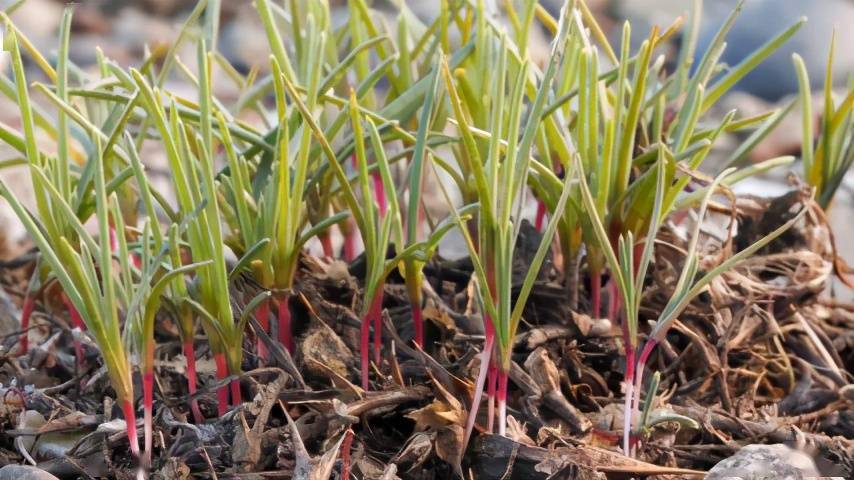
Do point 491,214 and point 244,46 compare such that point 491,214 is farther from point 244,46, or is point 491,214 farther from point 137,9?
point 137,9

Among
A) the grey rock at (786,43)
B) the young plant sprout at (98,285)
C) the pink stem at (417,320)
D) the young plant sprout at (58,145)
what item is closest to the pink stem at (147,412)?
the young plant sprout at (98,285)

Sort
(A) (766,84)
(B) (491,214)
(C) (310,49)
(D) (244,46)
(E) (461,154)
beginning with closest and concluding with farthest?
(B) (491,214)
(C) (310,49)
(E) (461,154)
(A) (766,84)
(D) (244,46)

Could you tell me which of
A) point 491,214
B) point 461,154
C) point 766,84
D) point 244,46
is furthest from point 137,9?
point 491,214

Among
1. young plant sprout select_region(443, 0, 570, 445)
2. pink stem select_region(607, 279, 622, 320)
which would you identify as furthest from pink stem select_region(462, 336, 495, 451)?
pink stem select_region(607, 279, 622, 320)

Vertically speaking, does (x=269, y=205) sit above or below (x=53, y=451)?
above

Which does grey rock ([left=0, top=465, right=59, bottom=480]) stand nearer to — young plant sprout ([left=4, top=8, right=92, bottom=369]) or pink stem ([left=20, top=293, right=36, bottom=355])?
young plant sprout ([left=4, top=8, right=92, bottom=369])

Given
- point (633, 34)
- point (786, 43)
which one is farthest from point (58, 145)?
point (633, 34)

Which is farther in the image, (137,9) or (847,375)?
(137,9)

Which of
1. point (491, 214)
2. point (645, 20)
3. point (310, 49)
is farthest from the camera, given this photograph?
point (645, 20)
